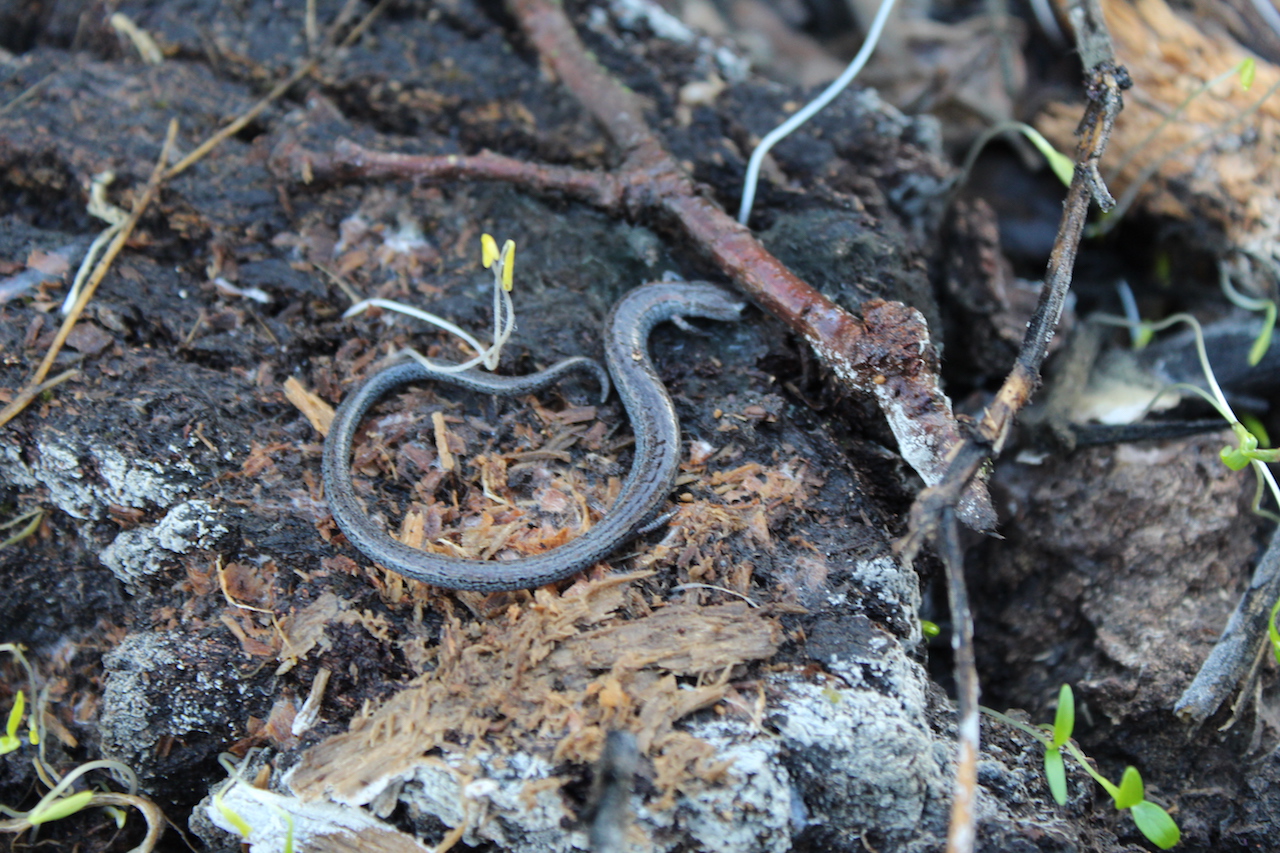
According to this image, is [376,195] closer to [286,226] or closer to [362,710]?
[286,226]

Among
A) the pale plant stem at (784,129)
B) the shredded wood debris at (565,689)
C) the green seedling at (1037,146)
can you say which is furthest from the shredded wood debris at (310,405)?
the green seedling at (1037,146)

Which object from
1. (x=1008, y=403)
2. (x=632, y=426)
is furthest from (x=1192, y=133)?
(x=632, y=426)

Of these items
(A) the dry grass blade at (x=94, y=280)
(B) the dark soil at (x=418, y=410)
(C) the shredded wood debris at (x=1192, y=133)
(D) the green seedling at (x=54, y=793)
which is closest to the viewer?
(D) the green seedling at (x=54, y=793)

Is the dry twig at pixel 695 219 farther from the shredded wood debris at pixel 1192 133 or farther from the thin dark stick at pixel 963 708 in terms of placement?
the shredded wood debris at pixel 1192 133

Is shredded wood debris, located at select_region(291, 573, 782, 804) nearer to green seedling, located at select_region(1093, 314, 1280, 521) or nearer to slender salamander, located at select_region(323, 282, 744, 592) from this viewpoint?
slender salamander, located at select_region(323, 282, 744, 592)

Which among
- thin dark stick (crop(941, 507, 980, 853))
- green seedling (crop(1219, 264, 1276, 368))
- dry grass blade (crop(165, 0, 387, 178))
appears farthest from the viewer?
dry grass blade (crop(165, 0, 387, 178))

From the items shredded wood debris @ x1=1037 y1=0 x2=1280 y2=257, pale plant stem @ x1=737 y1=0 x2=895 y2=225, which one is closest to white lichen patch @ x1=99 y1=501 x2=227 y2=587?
pale plant stem @ x1=737 y1=0 x2=895 y2=225

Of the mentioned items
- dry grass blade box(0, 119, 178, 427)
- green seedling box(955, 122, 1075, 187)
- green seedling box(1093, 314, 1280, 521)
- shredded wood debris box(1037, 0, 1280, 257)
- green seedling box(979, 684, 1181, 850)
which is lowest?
dry grass blade box(0, 119, 178, 427)

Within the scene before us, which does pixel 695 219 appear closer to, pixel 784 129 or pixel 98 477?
pixel 784 129

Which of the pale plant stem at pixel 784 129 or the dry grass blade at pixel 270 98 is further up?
the pale plant stem at pixel 784 129
